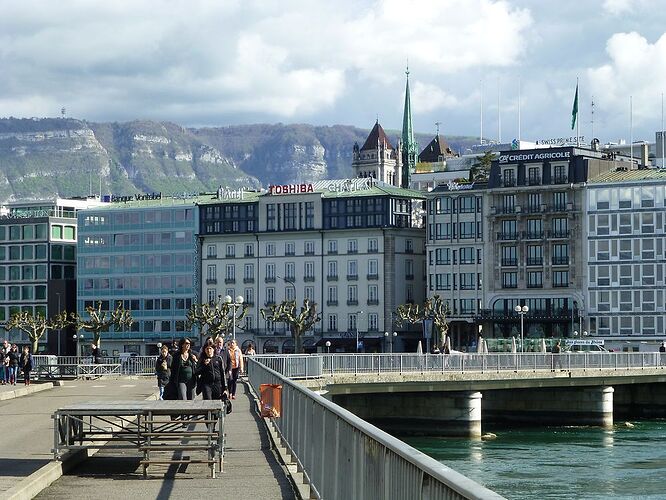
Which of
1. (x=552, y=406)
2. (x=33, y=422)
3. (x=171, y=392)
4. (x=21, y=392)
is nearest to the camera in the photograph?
(x=171, y=392)

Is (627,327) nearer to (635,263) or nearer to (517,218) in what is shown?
(635,263)

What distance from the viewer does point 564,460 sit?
192ft

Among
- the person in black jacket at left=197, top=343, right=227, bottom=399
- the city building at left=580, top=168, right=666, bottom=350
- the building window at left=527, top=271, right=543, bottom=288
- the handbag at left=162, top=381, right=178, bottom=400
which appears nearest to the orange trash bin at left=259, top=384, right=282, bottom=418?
the person in black jacket at left=197, top=343, right=227, bottom=399

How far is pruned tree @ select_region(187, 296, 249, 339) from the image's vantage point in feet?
433

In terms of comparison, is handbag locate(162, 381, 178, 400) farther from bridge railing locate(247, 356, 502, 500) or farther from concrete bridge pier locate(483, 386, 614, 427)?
concrete bridge pier locate(483, 386, 614, 427)

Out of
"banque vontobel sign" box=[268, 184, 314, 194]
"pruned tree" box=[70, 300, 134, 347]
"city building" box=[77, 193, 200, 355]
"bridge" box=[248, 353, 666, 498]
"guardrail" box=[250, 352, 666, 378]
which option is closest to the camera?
"guardrail" box=[250, 352, 666, 378]

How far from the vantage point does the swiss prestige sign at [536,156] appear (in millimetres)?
136125

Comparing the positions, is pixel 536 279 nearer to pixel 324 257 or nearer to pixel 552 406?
pixel 324 257

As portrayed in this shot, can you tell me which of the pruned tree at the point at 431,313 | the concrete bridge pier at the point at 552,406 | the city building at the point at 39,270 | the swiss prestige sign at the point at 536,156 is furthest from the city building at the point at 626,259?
the city building at the point at 39,270

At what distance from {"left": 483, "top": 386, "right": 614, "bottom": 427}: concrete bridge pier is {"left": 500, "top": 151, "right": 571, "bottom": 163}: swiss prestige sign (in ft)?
184

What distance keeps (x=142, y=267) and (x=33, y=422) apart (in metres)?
128

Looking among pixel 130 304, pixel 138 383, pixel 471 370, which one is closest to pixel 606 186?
pixel 130 304

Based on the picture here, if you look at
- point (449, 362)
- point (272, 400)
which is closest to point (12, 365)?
point (449, 362)

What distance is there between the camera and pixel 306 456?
20109 mm
